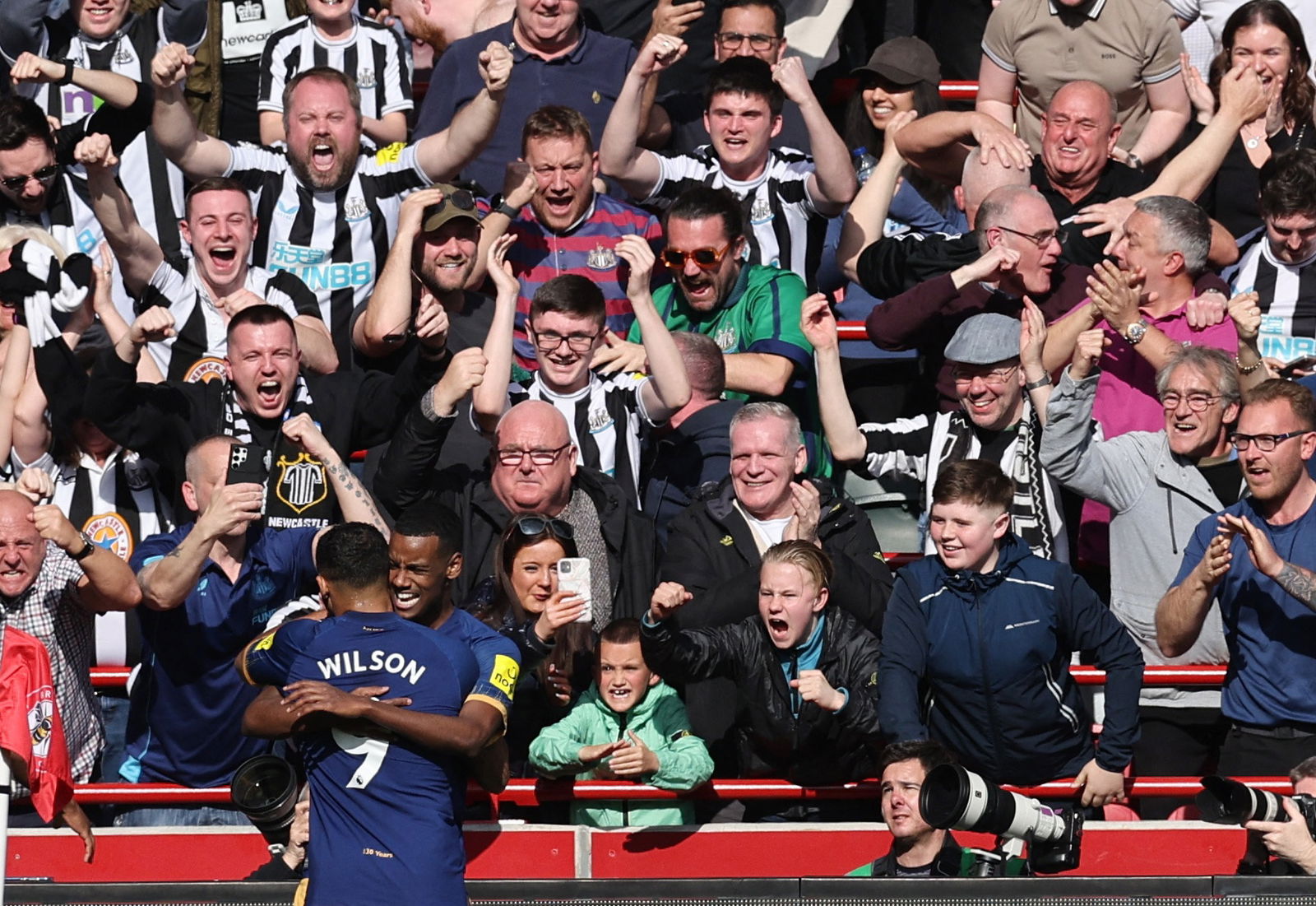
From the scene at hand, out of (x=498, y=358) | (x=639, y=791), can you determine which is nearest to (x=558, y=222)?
(x=498, y=358)

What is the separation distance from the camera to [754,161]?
945 centimetres

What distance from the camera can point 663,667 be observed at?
707 cm

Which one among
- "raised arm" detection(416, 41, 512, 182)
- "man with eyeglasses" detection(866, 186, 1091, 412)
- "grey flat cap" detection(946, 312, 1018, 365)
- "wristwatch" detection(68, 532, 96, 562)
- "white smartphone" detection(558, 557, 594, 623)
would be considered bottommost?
"white smartphone" detection(558, 557, 594, 623)

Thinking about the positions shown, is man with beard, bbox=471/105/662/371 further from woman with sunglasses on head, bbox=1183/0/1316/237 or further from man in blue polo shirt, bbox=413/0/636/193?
woman with sunglasses on head, bbox=1183/0/1316/237

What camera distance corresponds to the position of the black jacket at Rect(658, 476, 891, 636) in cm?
751

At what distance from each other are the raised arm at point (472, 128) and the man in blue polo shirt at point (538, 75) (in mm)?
480

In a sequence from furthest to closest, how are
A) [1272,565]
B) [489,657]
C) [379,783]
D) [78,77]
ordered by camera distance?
[78,77] < [1272,565] < [489,657] < [379,783]

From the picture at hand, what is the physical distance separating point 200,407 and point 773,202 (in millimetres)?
2698

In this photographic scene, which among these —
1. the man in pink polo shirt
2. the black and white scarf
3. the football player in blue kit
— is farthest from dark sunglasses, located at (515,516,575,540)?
the man in pink polo shirt

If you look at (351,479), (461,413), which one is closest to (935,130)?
(461,413)

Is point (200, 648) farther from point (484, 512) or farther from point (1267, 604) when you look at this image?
point (1267, 604)

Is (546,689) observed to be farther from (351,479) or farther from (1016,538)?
(1016,538)

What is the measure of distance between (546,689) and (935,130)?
331 cm

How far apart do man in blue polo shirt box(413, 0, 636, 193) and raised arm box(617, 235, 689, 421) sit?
1760mm
